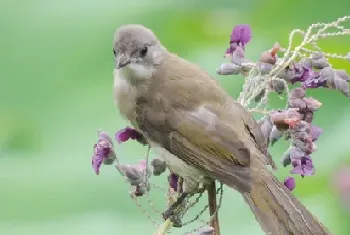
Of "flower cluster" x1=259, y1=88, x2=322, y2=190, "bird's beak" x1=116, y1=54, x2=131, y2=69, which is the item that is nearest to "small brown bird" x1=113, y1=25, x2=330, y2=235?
"bird's beak" x1=116, y1=54, x2=131, y2=69

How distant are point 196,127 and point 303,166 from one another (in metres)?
0.32

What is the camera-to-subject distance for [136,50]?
2.01m

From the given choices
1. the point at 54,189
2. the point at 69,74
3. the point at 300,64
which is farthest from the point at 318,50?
the point at 69,74

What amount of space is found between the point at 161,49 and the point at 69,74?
97 cm

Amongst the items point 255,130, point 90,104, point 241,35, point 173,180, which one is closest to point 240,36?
point 241,35

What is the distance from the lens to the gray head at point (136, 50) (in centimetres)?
196

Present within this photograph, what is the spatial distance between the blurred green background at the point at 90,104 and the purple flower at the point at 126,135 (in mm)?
667

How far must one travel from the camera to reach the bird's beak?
6.39 feet

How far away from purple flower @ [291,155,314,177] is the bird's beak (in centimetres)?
42

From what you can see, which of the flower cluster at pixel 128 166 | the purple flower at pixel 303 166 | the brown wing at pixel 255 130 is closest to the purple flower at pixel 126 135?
the flower cluster at pixel 128 166

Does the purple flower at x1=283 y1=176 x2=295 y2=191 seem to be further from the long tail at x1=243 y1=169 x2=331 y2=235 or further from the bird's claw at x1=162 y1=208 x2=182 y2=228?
the bird's claw at x1=162 y1=208 x2=182 y2=228

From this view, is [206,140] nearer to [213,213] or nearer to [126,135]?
[126,135]

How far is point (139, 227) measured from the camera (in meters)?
2.59

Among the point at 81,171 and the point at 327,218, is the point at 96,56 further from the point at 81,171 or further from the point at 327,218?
the point at 327,218
